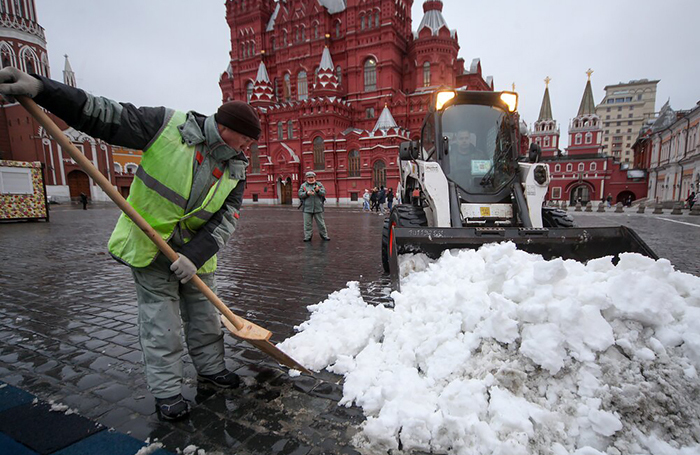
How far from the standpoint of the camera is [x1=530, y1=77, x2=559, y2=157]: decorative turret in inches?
2591

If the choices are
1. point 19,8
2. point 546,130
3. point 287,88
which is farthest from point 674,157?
point 19,8

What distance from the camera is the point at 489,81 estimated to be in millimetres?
47219

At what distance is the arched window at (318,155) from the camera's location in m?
35.2

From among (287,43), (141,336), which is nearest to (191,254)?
(141,336)

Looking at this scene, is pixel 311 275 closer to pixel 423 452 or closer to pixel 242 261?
pixel 242 261

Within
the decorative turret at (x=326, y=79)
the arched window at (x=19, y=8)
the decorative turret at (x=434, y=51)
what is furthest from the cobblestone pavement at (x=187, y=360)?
the arched window at (x=19, y=8)

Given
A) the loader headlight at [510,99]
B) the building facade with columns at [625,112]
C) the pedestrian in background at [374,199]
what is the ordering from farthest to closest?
the building facade with columns at [625,112] < the pedestrian in background at [374,199] < the loader headlight at [510,99]

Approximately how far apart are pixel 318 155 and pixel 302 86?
887cm

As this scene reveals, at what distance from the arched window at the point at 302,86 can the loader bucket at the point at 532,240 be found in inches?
1476

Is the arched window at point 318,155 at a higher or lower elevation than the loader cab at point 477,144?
higher

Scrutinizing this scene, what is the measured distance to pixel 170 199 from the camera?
213 centimetres

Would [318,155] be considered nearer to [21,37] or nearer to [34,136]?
[34,136]

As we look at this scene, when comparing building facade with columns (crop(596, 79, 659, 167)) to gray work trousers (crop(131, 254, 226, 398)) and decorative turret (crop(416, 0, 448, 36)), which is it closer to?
decorative turret (crop(416, 0, 448, 36))

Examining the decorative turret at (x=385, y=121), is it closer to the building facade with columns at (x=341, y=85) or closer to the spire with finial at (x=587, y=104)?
the building facade with columns at (x=341, y=85)
